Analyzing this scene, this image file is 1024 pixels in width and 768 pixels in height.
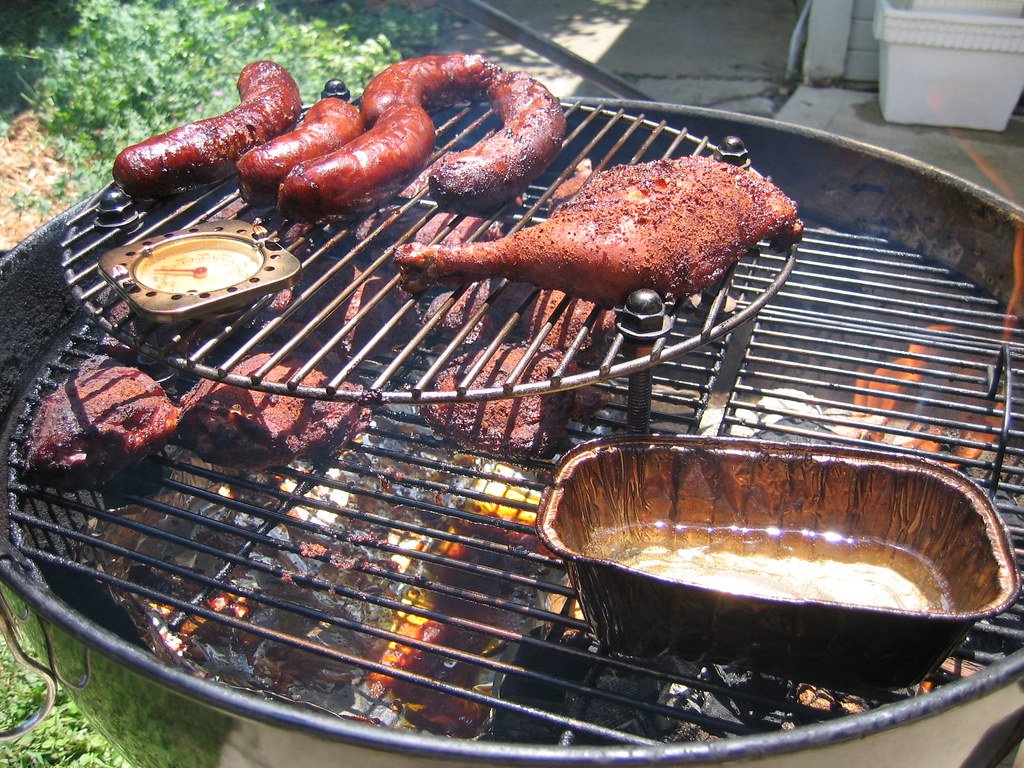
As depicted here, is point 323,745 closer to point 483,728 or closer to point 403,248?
point 483,728

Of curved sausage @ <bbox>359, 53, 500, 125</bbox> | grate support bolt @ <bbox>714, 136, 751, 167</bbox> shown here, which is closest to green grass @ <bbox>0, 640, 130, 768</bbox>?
curved sausage @ <bbox>359, 53, 500, 125</bbox>

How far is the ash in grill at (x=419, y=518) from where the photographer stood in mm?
2125

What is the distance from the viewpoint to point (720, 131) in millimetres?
3709

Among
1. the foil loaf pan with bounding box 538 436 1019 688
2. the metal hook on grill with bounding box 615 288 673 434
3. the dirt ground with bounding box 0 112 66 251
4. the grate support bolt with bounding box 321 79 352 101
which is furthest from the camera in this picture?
the dirt ground with bounding box 0 112 66 251

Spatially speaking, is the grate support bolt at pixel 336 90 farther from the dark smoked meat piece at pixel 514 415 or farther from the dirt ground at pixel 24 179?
the dirt ground at pixel 24 179

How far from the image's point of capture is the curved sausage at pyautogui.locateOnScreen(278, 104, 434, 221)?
2.58 m

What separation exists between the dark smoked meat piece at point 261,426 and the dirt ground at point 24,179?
347cm

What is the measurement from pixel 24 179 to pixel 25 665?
15.8ft

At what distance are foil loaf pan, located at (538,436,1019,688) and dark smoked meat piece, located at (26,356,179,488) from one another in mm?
1299

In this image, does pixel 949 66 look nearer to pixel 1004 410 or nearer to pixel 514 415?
pixel 1004 410

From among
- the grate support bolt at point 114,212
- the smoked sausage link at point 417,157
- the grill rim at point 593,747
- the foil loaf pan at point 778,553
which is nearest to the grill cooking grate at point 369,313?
the grate support bolt at point 114,212

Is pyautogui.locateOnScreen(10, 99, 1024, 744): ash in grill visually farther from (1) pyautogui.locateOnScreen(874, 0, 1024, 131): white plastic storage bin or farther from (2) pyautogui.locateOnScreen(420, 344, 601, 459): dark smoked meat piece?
(1) pyautogui.locateOnScreen(874, 0, 1024, 131): white plastic storage bin

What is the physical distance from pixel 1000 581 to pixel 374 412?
1.95 metres

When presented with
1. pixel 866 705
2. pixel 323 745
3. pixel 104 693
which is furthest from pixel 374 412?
pixel 866 705
